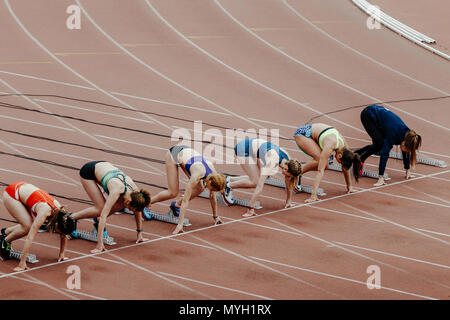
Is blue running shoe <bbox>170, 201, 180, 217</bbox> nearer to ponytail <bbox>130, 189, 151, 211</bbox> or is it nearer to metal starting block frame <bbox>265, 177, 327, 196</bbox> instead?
ponytail <bbox>130, 189, 151, 211</bbox>

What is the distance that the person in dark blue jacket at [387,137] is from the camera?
43.0ft

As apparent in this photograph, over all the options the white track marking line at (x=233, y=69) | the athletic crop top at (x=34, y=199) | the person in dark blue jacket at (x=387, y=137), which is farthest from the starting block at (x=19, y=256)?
the white track marking line at (x=233, y=69)

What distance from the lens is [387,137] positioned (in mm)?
13492

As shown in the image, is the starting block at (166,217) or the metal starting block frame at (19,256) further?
the starting block at (166,217)

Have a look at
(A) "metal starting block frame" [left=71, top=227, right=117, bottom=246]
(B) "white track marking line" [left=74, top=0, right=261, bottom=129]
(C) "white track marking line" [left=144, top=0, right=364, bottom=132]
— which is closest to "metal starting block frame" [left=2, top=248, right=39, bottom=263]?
(A) "metal starting block frame" [left=71, top=227, right=117, bottom=246]

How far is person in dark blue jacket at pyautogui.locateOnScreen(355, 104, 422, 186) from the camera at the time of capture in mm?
13109

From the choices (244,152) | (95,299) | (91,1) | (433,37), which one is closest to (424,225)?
(244,152)

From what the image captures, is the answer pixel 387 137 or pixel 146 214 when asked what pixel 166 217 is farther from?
pixel 387 137

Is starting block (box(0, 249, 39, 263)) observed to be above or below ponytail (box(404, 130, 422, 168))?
below

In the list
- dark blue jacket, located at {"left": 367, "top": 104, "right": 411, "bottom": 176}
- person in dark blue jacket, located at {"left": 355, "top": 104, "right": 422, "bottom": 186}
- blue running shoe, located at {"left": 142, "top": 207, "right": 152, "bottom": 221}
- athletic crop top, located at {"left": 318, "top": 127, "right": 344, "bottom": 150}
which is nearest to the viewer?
blue running shoe, located at {"left": 142, "top": 207, "right": 152, "bottom": 221}

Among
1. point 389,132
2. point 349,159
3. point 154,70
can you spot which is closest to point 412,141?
point 389,132

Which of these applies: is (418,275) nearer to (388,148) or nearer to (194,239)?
(194,239)

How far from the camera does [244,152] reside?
1248cm

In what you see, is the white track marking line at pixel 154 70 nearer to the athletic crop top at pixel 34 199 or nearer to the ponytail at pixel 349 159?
the ponytail at pixel 349 159
